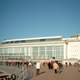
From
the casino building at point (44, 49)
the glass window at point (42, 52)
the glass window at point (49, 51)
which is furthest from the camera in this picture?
the glass window at point (42, 52)

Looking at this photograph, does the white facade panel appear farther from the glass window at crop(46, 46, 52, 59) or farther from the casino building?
the glass window at crop(46, 46, 52, 59)

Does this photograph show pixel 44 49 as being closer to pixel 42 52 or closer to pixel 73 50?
pixel 42 52

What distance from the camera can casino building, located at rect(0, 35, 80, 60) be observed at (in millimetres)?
56469

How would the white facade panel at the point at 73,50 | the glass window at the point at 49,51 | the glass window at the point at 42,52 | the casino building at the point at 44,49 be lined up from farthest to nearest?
the glass window at the point at 42,52 < the glass window at the point at 49,51 < the casino building at the point at 44,49 < the white facade panel at the point at 73,50

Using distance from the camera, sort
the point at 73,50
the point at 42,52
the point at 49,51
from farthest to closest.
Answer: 1. the point at 42,52
2. the point at 49,51
3. the point at 73,50

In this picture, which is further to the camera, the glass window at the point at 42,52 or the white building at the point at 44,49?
the glass window at the point at 42,52

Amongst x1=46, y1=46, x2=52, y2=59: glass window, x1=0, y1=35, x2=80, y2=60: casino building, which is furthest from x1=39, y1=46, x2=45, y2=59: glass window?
x1=46, y1=46, x2=52, y2=59: glass window

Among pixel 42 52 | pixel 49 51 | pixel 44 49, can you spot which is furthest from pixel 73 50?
pixel 42 52

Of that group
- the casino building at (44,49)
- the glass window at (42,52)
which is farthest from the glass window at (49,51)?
the glass window at (42,52)

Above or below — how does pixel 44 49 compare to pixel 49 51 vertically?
above

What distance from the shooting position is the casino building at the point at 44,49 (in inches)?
2223

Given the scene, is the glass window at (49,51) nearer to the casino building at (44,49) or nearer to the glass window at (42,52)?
the casino building at (44,49)

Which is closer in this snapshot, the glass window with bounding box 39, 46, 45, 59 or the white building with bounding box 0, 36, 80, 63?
the white building with bounding box 0, 36, 80, 63

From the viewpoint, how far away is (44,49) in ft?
194
